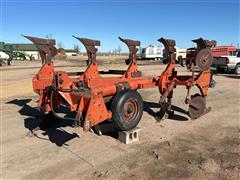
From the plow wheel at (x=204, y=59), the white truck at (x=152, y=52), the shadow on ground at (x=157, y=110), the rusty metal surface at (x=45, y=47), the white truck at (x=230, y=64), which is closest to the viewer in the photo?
the rusty metal surface at (x=45, y=47)

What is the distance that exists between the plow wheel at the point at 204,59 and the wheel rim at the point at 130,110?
89.4 inches

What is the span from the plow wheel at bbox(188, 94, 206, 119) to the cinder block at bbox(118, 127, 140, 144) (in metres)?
2.20

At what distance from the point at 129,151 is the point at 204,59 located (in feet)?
11.4

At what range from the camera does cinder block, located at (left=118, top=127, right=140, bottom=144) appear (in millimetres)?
5895

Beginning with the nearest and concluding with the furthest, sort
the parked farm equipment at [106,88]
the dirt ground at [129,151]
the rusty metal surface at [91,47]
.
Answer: the dirt ground at [129,151]
the parked farm equipment at [106,88]
the rusty metal surface at [91,47]

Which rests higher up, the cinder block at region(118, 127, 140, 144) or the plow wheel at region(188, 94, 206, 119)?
the plow wheel at region(188, 94, 206, 119)

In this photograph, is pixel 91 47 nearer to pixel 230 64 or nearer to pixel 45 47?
pixel 45 47

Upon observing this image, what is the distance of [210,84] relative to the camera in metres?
8.11

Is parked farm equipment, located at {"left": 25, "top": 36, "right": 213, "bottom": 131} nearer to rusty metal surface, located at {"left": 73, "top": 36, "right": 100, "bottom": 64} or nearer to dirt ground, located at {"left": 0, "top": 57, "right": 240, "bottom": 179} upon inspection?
rusty metal surface, located at {"left": 73, "top": 36, "right": 100, "bottom": 64}

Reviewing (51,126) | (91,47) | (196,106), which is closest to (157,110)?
A: (196,106)

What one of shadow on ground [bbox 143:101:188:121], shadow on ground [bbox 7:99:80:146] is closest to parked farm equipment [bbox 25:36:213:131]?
shadow on ground [bbox 143:101:188:121]

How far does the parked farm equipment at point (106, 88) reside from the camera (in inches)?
213

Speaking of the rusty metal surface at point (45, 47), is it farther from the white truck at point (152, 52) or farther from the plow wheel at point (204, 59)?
the white truck at point (152, 52)

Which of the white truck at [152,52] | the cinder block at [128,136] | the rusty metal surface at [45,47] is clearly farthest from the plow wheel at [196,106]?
the white truck at [152,52]
